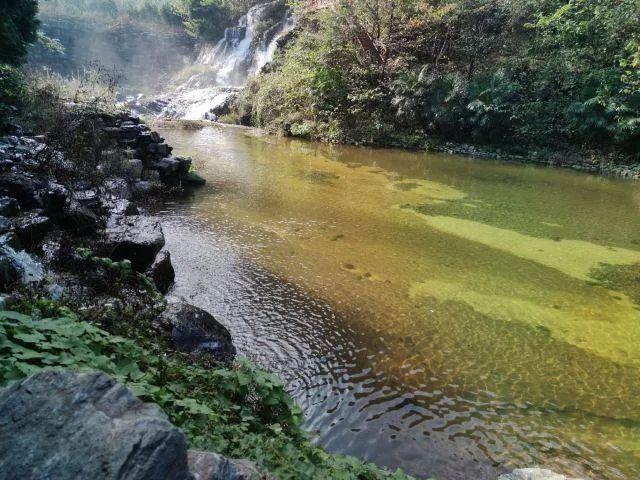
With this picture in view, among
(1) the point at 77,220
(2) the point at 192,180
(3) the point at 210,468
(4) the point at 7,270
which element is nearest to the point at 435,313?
(3) the point at 210,468

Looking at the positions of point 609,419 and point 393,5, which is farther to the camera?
point 393,5

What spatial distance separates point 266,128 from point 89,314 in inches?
791

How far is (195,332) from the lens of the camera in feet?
14.0

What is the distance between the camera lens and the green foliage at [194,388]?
221 centimetres

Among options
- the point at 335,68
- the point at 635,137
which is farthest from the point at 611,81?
the point at 335,68

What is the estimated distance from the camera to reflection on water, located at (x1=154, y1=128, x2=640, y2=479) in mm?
3854

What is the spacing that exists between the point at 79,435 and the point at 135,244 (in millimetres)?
4450

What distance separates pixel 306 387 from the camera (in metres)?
4.26

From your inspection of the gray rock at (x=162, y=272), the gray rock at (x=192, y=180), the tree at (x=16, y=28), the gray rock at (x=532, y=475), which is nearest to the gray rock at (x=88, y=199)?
the gray rock at (x=162, y=272)

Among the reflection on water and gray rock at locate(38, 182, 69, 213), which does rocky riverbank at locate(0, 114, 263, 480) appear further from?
the reflection on water

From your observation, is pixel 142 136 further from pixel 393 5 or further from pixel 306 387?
pixel 393 5

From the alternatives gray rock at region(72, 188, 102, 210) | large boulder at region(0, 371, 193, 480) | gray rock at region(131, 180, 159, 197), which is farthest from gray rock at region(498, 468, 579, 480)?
gray rock at region(131, 180, 159, 197)

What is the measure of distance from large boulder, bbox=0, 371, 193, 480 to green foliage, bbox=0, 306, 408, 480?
17.0 inches

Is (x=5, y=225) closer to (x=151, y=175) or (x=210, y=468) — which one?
(x=210, y=468)
